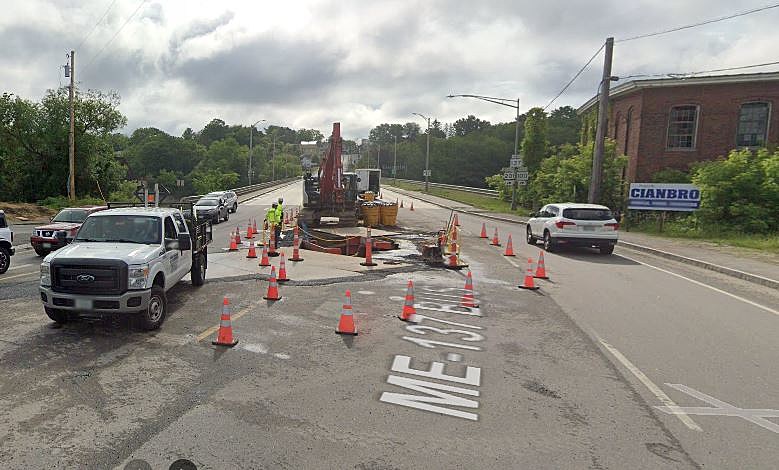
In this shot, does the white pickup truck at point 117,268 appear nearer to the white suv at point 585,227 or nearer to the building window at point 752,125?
the white suv at point 585,227

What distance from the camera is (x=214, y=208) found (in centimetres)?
3103

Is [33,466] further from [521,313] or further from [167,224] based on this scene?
[521,313]

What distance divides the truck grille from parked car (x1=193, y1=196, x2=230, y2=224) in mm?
22153

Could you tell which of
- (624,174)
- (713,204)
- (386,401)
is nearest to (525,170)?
(624,174)

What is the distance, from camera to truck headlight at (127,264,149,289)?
7.65 meters

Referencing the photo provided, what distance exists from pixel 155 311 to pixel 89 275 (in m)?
1.10

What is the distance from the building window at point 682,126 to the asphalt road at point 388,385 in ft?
90.8

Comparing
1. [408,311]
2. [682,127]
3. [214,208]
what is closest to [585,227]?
[408,311]

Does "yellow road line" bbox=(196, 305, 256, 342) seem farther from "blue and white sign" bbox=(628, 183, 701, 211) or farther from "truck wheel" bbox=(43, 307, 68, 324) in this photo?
"blue and white sign" bbox=(628, 183, 701, 211)

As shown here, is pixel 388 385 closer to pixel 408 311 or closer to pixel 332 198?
pixel 408 311

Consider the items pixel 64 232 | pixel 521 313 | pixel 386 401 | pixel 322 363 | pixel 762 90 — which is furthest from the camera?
pixel 762 90

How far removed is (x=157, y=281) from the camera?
27.7ft

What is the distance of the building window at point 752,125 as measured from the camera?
33656 mm

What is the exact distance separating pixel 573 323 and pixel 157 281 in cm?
678
